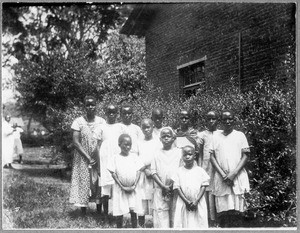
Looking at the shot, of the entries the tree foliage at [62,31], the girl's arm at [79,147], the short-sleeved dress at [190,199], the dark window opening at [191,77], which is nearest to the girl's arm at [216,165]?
the short-sleeved dress at [190,199]

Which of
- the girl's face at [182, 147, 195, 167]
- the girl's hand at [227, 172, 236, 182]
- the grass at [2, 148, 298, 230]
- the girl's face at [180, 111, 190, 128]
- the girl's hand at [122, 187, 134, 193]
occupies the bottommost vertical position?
the grass at [2, 148, 298, 230]

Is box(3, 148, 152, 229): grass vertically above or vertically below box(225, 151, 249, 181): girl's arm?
below

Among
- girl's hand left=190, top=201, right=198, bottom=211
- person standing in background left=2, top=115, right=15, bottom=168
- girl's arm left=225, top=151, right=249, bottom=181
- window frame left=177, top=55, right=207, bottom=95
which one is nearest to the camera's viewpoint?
girl's hand left=190, top=201, right=198, bottom=211

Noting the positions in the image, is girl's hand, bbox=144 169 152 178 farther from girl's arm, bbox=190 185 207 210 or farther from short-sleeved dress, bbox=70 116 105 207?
short-sleeved dress, bbox=70 116 105 207

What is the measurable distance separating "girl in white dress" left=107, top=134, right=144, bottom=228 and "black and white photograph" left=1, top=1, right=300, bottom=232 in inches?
0.5

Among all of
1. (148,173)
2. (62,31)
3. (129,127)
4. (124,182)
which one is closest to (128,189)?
(124,182)

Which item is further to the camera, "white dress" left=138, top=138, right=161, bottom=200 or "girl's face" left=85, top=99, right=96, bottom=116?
"girl's face" left=85, top=99, right=96, bottom=116

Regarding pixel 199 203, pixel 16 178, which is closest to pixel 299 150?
pixel 199 203

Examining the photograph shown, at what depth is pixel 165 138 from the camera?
4.61m

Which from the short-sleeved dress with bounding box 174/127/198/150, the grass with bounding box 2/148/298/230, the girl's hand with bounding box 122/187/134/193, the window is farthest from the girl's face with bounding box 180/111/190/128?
the window

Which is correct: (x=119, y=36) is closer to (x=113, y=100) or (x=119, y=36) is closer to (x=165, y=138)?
(x=113, y=100)

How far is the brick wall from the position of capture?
6457mm

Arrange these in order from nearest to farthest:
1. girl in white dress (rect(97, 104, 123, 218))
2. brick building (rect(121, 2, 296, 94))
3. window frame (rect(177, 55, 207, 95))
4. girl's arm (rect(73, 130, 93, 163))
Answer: girl in white dress (rect(97, 104, 123, 218)) < girl's arm (rect(73, 130, 93, 163)) < brick building (rect(121, 2, 296, 94)) < window frame (rect(177, 55, 207, 95))

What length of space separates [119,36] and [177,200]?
11.6m
